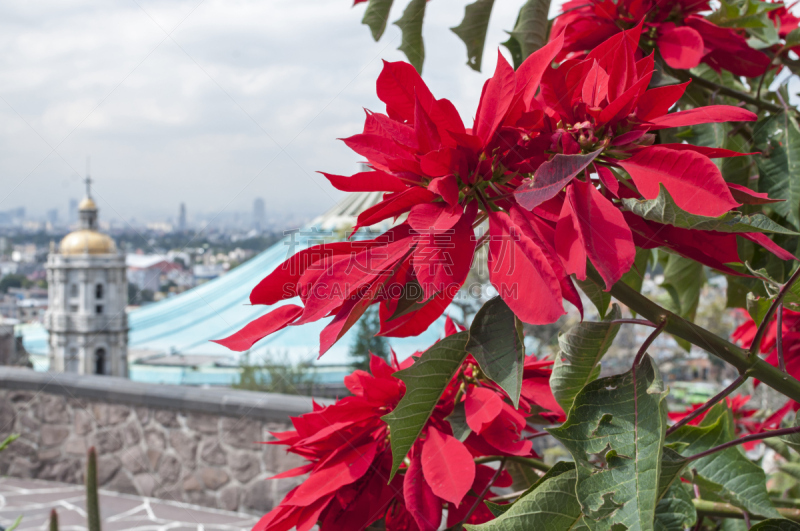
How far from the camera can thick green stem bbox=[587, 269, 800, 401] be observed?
256mm

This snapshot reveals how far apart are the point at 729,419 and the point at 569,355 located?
27 centimetres

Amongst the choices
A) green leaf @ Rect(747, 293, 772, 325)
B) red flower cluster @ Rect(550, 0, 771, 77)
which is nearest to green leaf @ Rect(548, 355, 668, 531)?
green leaf @ Rect(747, 293, 772, 325)

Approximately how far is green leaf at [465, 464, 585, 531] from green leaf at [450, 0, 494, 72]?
433 mm

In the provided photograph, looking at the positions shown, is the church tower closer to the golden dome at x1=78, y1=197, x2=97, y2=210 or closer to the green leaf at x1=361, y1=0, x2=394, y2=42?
the golden dome at x1=78, y1=197, x2=97, y2=210

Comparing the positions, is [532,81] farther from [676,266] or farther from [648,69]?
[676,266]

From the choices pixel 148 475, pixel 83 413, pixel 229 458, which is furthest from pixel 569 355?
pixel 83 413

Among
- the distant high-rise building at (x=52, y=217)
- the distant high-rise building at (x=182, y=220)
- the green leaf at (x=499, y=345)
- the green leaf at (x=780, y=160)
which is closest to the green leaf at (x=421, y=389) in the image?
the green leaf at (x=499, y=345)

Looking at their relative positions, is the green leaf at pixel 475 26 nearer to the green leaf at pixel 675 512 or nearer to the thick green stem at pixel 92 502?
the green leaf at pixel 675 512

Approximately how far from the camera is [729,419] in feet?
1.51

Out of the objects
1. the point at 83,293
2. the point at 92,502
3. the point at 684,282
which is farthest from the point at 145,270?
the point at 684,282

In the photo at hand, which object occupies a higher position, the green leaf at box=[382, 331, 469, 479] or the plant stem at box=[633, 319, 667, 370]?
the plant stem at box=[633, 319, 667, 370]

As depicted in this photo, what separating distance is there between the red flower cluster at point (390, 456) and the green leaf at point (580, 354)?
0.04m

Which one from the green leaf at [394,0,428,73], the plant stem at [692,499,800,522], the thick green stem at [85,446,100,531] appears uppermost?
the green leaf at [394,0,428,73]

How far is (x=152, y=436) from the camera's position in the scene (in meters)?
2.70
